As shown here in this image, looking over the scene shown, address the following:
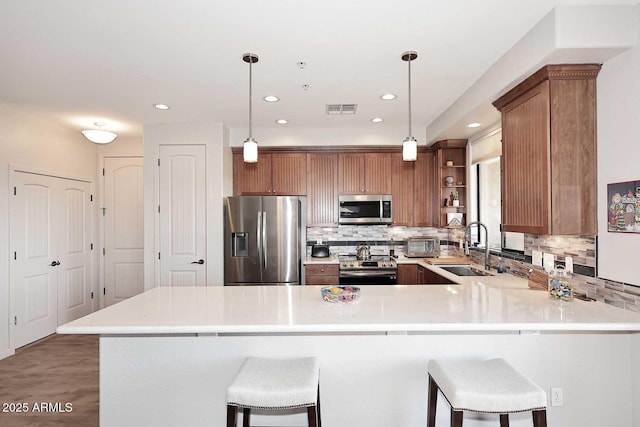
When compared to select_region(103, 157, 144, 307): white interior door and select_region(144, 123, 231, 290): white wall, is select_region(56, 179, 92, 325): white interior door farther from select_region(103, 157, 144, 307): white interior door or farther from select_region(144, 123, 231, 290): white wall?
select_region(144, 123, 231, 290): white wall

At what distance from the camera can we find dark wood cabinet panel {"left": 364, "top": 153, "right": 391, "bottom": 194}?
4430mm

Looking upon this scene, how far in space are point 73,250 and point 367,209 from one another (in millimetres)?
3879

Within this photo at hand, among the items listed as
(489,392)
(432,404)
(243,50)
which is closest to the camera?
(489,392)

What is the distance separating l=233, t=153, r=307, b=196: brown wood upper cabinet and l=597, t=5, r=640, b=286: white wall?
9.92 ft

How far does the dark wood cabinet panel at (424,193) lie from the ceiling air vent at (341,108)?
4.24ft

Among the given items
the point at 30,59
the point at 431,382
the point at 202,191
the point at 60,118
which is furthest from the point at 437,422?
the point at 60,118

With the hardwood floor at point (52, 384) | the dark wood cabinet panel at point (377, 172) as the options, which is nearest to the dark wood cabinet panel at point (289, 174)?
the dark wood cabinet panel at point (377, 172)

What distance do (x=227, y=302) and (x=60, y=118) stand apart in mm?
3397

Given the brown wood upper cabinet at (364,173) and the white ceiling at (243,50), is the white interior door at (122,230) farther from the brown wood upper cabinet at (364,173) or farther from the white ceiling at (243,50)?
the brown wood upper cabinet at (364,173)

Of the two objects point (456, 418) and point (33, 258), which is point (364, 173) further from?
point (33, 258)

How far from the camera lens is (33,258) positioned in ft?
12.8

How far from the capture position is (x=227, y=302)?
2080mm

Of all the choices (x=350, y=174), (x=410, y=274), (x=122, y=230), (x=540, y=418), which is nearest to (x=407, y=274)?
(x=410, y=274)

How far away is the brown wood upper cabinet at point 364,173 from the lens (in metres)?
4.43
